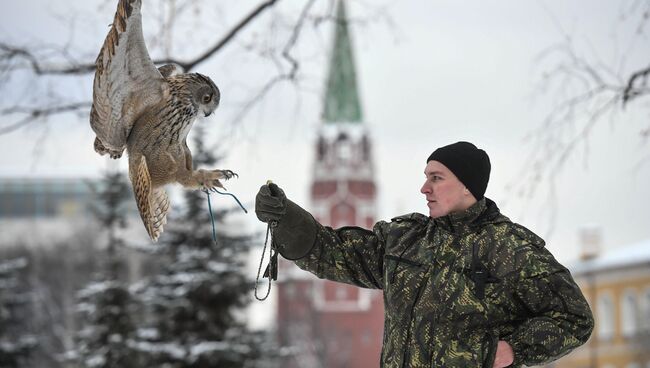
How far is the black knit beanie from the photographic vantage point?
3.77 meters

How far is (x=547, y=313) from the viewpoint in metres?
3.62

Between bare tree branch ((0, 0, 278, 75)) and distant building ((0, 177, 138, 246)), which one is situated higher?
distant building ((0, 177, 138, 246))

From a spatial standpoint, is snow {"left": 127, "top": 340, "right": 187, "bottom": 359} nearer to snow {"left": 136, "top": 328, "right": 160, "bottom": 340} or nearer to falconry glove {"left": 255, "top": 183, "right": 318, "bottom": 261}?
snow {"left": 136, "top": 328, "right": 160, "bottom": 340}

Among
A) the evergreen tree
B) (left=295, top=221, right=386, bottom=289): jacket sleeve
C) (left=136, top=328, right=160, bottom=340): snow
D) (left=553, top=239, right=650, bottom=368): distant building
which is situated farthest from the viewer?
(left=553, top=239, right=650, bottom=368): distant building

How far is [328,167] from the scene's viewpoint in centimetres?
8538

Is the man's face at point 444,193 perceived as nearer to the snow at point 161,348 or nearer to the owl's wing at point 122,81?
the owl's wing at point 122,81

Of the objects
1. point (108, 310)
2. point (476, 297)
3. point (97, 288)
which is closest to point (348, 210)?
point (108, 310)

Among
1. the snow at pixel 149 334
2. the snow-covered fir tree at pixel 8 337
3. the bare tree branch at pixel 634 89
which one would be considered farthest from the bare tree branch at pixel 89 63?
the snow-covered fir tree at pixel 8 337

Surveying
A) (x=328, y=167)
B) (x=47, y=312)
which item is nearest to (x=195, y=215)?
A: (x=47, y=312)

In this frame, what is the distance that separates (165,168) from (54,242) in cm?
5165

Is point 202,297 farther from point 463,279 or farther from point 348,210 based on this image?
point 348,210

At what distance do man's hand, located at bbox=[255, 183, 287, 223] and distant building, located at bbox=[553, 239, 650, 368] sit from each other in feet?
112

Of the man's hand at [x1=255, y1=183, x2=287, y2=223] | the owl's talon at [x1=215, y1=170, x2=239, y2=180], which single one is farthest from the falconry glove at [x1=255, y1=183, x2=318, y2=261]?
the owl's talon at [x1=215, y1=170, x2=239, y2=180]

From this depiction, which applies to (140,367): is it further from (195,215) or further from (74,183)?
(74,183)
